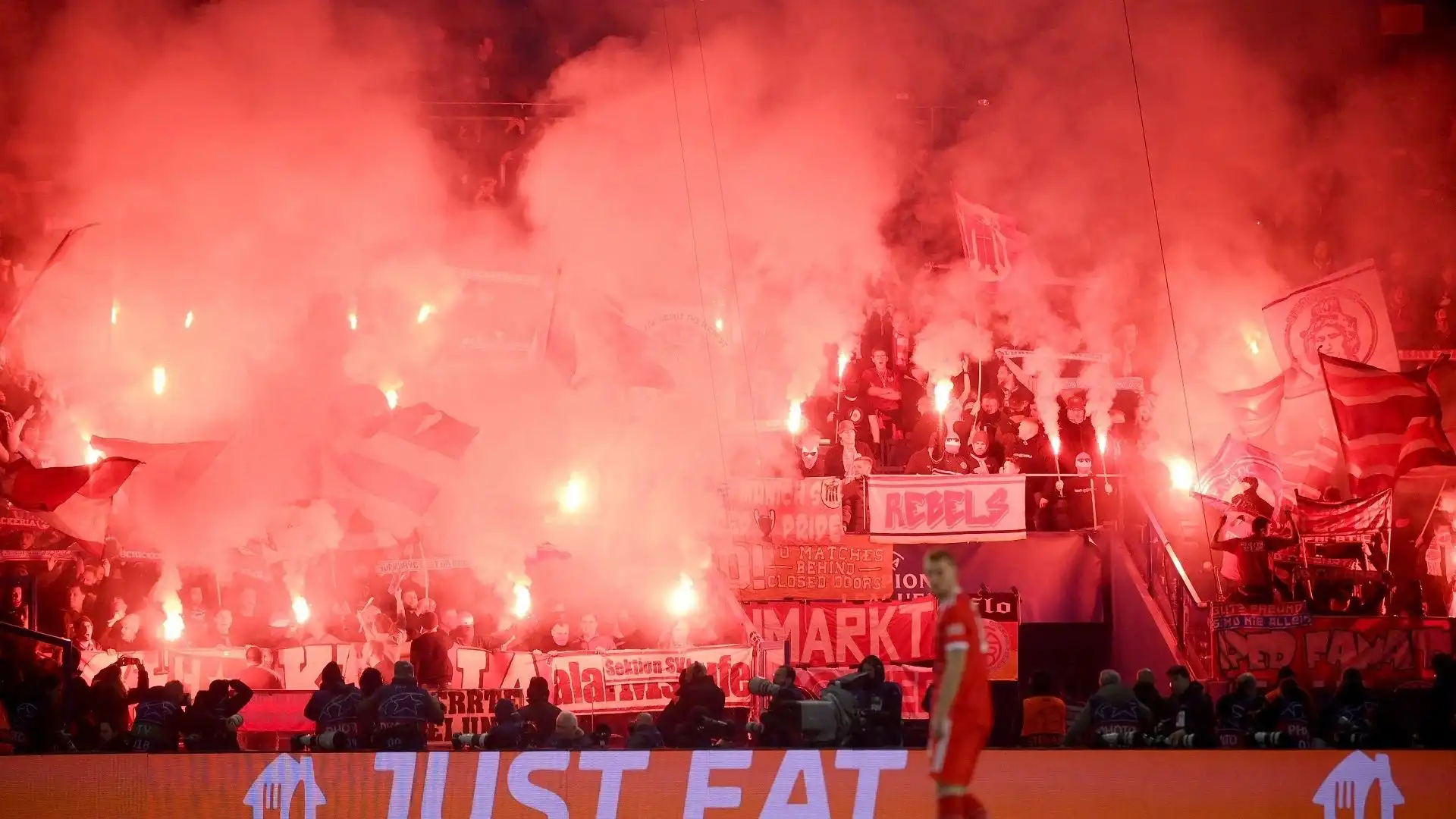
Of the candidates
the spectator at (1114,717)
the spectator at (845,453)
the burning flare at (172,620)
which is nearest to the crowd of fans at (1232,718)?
the spectator at (1114,717)

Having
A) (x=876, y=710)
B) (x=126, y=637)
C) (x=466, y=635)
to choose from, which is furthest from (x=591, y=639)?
(x=876, y=710)

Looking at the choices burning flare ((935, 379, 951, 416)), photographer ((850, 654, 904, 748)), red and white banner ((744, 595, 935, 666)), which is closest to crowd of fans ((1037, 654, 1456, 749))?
photographer ((850, 654, 904, 748))

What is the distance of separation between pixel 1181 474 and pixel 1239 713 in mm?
5632

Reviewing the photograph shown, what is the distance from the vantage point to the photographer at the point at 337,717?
838 centimetres

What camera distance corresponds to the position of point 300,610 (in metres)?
13.2

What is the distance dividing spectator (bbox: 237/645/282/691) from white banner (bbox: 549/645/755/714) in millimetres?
2333

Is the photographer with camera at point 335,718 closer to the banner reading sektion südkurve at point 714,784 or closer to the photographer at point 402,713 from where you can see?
the photographer at point 402,713

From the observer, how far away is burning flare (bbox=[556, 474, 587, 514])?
1383cm

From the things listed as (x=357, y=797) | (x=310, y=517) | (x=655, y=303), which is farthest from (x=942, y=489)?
(x=357, y=797)

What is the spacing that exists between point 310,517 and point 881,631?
5.37 meters

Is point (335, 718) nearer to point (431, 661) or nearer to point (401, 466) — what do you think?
point (431, 661)

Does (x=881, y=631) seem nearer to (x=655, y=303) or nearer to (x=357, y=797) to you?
(x=655, y=303)

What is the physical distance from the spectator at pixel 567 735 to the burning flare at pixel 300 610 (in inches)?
218

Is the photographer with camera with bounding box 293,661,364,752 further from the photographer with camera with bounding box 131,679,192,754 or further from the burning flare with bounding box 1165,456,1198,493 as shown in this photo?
the burning flare with bounding box 1165,456,1198,493
